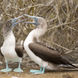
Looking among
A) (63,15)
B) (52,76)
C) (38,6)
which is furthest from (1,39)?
(52,76)

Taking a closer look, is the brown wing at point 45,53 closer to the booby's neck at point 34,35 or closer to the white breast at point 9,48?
the booby's neck at point 34,35

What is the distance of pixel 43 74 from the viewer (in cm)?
500

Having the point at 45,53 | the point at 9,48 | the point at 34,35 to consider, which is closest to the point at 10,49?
the point at 9,48

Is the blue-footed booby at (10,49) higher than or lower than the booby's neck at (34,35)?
lower

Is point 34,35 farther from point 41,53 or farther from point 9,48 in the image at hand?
point 9,48

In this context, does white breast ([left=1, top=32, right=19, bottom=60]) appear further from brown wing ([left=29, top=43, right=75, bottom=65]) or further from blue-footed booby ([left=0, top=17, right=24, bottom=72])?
brown wing ([left=29, top=43, right=75, bottom=65])

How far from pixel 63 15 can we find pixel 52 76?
94.3 inches

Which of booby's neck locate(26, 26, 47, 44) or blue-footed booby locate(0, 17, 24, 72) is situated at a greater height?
booby's neck locate(26, 26, 47, 44)

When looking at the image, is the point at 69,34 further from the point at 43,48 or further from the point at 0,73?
the point at 0,73

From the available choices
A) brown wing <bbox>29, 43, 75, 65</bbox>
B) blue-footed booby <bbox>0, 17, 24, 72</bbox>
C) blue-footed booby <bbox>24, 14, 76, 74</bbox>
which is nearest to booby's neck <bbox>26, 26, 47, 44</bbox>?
blue-footed booby <bbox>24, 14, 76, 74</bbox>

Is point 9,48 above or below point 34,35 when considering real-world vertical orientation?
below

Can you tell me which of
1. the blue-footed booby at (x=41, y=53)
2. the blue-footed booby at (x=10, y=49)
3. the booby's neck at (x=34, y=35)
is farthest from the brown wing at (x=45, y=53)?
the blue-footed booby at (x=10, y=49)

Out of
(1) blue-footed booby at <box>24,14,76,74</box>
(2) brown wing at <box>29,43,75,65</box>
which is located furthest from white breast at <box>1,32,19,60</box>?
(2) brown wing at <box>29,43,75,65</box>

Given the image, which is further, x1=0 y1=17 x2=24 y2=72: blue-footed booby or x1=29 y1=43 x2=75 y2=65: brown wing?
x1=0 y1=17 x2=24 y2=72: blue-footed booby
